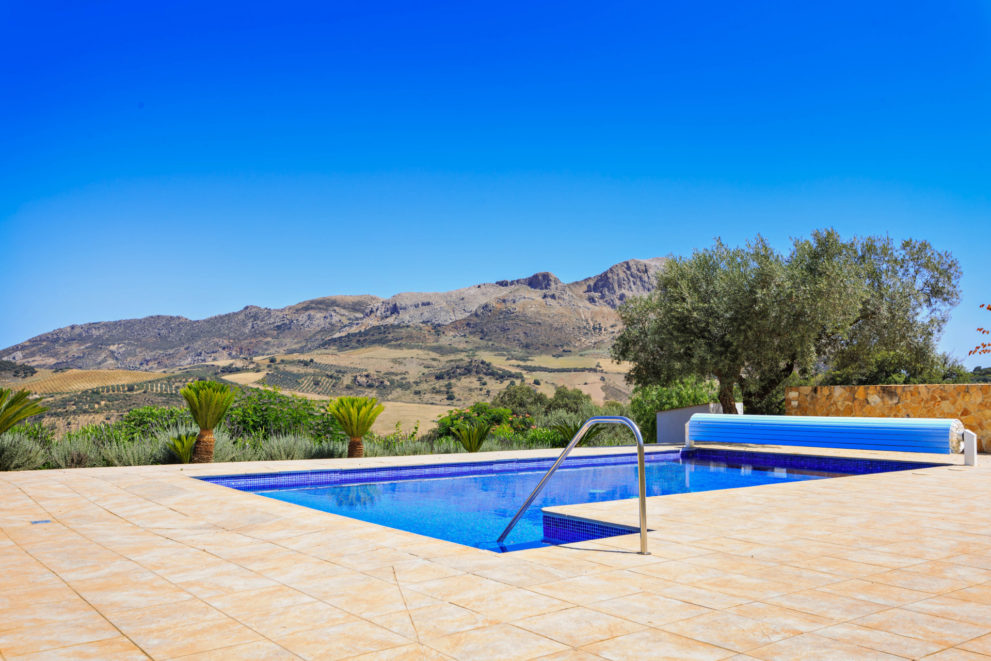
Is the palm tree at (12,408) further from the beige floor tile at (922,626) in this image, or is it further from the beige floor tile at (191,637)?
the beige floor tile at (922,626)

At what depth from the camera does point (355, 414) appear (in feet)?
36.4

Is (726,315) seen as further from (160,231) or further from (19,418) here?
(160,231)

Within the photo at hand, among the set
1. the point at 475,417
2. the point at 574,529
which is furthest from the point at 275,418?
the point at 574,529

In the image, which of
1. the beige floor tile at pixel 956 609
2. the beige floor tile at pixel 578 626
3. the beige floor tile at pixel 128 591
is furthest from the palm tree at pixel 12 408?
the beige floor tile at pixel 956 609

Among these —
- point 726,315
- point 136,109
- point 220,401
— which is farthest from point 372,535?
point 136,109

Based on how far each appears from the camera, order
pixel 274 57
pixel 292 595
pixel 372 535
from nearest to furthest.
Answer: pixel 292 595 < pixel 372 535 < pixel 274 57

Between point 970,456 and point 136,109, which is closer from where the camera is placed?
point 970,456

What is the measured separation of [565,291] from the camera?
9231 cm

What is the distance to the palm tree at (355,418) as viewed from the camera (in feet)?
36.4

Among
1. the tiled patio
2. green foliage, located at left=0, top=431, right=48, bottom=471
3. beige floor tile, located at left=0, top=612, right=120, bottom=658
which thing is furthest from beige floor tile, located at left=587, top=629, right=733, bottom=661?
green foliage, located at left=0, top=431, right=48, bottom=471

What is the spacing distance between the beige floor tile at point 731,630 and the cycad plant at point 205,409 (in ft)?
27.3

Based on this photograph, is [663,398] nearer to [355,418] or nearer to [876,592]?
[355,418]

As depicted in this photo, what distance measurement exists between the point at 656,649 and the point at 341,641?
1187mm

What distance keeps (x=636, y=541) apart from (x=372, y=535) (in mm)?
1816
